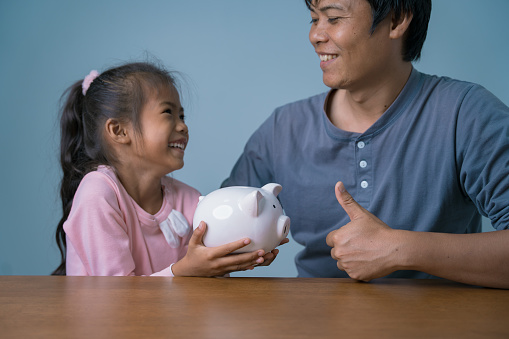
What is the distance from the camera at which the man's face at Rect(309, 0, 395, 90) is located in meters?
1.27

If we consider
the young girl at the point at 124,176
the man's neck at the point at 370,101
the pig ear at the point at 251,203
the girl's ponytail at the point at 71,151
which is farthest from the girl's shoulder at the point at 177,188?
the pig ear at the point at 251,203

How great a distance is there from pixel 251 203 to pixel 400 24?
633 mm

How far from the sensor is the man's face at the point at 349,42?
127cm

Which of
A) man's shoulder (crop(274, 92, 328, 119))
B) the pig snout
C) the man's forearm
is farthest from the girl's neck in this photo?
the man's forearm

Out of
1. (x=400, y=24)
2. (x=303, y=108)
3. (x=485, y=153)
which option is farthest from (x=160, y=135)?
(x=485, y=153)

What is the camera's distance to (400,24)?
51.5 inches

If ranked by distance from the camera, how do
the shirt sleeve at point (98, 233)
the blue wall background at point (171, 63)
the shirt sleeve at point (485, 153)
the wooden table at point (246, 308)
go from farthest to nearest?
the blue wall background at point (171, 63)
the shirt sleeve at point (98, 233)
the shirt sleeve at point (485, 153)
the wooden table at point (246, 308)

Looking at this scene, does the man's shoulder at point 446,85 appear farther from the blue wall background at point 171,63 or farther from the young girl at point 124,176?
the blue wall background at point 171,63

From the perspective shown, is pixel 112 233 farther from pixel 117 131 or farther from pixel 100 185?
pixel 117 131

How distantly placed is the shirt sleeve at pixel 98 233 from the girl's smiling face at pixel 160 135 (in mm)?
157

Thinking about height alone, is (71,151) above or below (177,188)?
above

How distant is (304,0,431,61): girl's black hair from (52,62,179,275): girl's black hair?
488 millimetres

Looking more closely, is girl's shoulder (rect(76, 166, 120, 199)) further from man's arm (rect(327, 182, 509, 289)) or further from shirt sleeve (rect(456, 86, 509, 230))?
shirt sleeve (rect(456, 86, 509, 230))

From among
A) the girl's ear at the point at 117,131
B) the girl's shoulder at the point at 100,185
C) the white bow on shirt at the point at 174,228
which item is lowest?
the white bow on shirt at the point at 174,228
